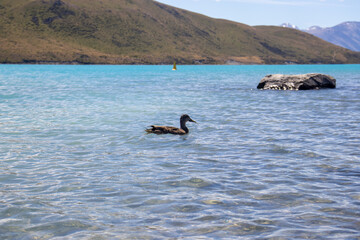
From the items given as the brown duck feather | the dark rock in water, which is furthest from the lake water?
the dark rock in water

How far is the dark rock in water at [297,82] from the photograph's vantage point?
34.2 metres

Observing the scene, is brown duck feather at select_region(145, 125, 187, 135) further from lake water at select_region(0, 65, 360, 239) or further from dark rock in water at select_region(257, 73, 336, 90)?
dark rock in water at select_region(257, 73, 336, 90)

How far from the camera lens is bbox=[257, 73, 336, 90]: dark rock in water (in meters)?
34.2

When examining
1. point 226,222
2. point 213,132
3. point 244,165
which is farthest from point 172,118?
point 226,222

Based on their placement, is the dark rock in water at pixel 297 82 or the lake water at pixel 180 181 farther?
the dark rock in water at pixel 297 82

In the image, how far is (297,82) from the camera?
34156 millimetres

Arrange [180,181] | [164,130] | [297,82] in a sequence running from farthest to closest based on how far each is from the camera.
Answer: [297,82]
[164,130]
[180,181]

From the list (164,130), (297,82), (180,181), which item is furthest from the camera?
(297,82)

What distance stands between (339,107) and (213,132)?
10682 millimetres

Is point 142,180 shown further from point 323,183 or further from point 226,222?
point 323,183

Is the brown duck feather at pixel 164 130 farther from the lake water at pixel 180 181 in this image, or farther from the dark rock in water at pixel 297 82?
the dark rock in water at pixel 297 82

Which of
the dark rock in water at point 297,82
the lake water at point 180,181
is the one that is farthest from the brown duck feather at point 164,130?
the dark rock in water at point 297,82

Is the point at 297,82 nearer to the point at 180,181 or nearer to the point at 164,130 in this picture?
the point at 164,130

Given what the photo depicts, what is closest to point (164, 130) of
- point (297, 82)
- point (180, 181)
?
point (180, 181)
